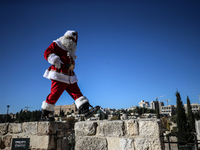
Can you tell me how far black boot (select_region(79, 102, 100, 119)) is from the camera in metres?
3.21

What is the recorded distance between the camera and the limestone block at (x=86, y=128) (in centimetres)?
246

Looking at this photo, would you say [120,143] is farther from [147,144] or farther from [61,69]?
[61,69]

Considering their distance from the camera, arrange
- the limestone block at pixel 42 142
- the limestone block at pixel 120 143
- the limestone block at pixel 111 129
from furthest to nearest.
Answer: the limestone block at pixel 42 142
the limestone block at pixel 111 129
the limestone block at pixel 120 143

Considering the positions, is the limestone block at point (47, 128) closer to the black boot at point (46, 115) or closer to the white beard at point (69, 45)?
the black boot at point (46, 115)

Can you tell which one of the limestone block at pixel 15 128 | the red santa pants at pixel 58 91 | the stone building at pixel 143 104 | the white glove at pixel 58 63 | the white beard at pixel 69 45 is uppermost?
the stone building at pixel 143 104

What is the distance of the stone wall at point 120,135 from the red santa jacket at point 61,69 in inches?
46.8

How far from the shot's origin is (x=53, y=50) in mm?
3498

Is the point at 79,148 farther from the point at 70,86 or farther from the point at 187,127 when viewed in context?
the point at 187,127

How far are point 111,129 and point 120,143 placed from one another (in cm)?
24

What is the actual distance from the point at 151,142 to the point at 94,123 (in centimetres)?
92

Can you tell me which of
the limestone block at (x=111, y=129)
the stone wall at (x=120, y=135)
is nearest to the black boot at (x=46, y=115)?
the stone wall at (x=120, y=135)

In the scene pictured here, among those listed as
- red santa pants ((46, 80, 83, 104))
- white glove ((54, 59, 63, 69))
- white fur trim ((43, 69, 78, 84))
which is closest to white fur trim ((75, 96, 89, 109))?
red santa pants ((46, 80, 83, 104))

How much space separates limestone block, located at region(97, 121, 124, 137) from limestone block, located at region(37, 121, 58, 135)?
1232 mm

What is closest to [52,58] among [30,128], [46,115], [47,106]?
[47,106]
